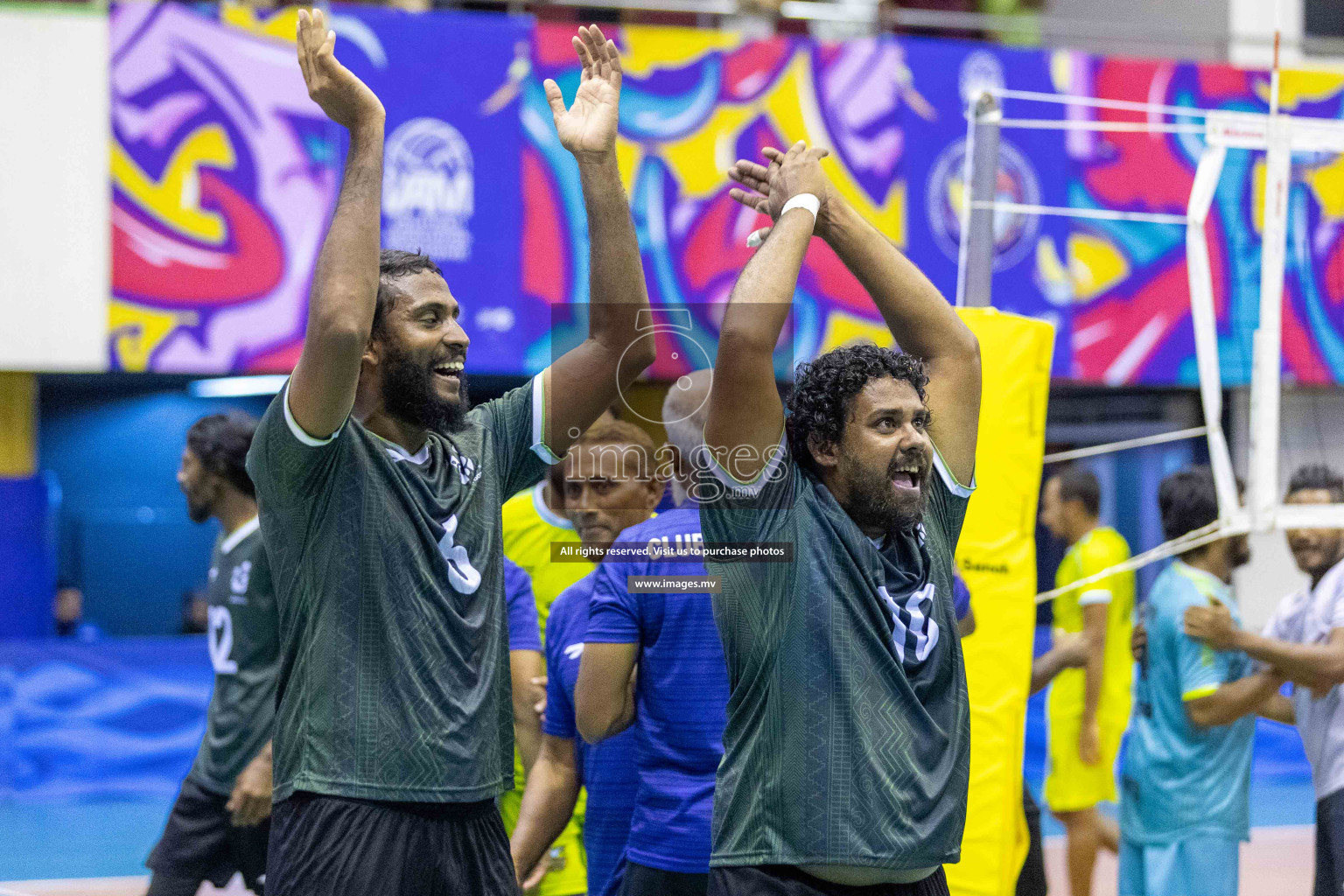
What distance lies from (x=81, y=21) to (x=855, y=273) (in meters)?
9.94

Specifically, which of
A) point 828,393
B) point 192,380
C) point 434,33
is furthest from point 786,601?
point 192,380

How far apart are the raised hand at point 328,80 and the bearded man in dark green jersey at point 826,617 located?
33.8 inches

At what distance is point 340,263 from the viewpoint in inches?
110

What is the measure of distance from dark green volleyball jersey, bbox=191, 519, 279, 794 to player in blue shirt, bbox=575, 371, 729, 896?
169 cm

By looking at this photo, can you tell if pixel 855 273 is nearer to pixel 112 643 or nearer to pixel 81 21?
pixel 112 643

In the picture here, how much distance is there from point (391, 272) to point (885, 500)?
1220mm

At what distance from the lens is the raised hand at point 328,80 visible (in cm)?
285

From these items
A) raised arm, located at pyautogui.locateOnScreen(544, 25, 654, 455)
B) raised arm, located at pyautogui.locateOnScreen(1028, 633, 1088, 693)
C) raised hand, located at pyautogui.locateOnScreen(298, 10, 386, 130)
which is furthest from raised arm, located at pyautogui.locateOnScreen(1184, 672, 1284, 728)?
raised hand, located at pyautogui.locateOnScreen(298, 10, 386, 130)

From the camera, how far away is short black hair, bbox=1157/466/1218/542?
5730mm

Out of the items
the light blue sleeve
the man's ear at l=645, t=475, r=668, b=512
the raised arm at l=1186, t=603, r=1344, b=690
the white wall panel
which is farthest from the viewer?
the white wall panel

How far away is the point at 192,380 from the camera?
16.7 metres

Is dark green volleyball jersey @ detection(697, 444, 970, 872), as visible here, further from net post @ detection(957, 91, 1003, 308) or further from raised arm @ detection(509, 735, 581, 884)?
net post @ detection(957, 91, 1003, 308)

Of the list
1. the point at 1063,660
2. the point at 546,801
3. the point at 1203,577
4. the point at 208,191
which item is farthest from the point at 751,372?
the point at 208,191

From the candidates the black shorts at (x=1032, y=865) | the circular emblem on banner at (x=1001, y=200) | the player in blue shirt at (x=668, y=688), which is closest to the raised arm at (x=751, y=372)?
the player in blue shirt at (x=668, y=688)
